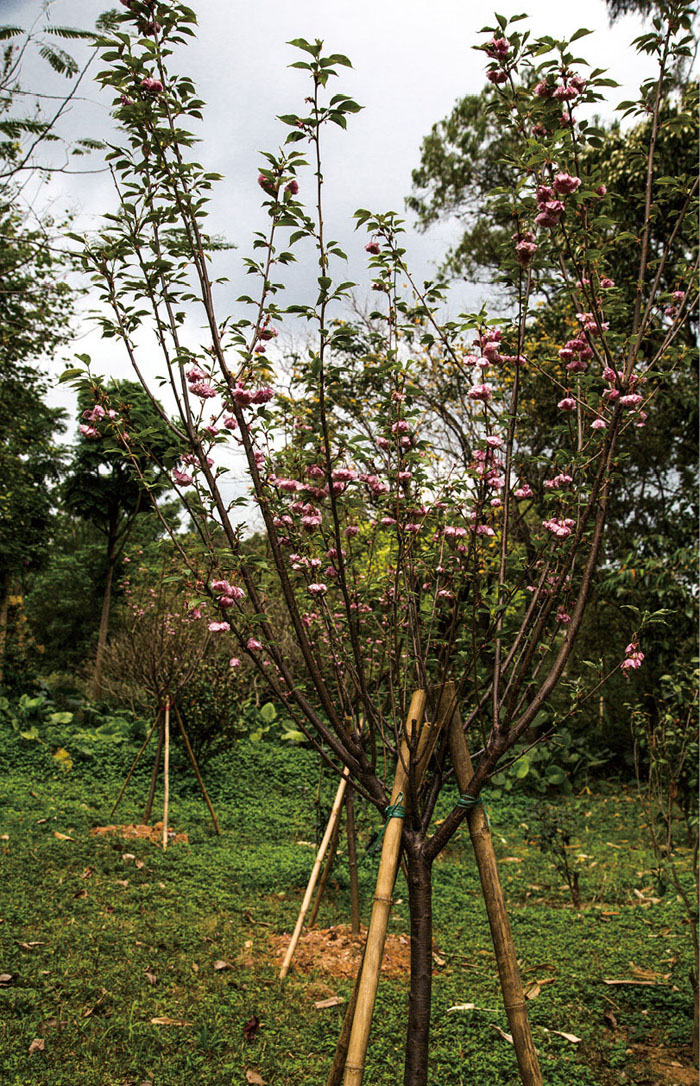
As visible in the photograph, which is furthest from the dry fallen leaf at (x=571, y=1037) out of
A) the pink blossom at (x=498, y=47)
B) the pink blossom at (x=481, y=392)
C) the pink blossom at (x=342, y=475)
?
the pink blossom at (x=498, y=47)

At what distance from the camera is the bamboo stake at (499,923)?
160 cm

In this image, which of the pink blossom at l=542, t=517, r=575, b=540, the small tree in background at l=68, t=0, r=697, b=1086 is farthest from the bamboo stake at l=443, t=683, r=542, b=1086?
the pink blossom at l=542, t=517, r=575, b=540

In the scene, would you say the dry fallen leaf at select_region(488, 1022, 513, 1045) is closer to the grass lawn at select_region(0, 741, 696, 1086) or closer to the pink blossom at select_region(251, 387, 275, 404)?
the grass lawn at select_region(0, 741, 696, 1086)

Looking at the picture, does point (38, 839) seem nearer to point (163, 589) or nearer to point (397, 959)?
point (397, 959)

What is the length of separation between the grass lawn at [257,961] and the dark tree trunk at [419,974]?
2.21 ft

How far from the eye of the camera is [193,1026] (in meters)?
2.43

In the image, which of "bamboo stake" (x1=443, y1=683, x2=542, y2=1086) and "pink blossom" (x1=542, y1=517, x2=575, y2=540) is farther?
"pink blossom" (x1=542, y1=517, x2=575, y2=540)

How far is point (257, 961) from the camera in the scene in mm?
3051

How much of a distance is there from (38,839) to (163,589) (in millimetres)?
4084

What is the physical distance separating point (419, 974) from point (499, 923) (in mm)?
213

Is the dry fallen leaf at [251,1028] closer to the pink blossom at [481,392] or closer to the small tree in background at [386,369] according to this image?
the small tree in background at [386,369]

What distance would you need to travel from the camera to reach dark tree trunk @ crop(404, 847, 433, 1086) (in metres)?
1.63

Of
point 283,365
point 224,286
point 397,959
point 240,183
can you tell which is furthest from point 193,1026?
point 283,365

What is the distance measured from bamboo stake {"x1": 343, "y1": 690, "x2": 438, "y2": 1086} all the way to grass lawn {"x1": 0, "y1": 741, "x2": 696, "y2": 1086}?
0.84 m
